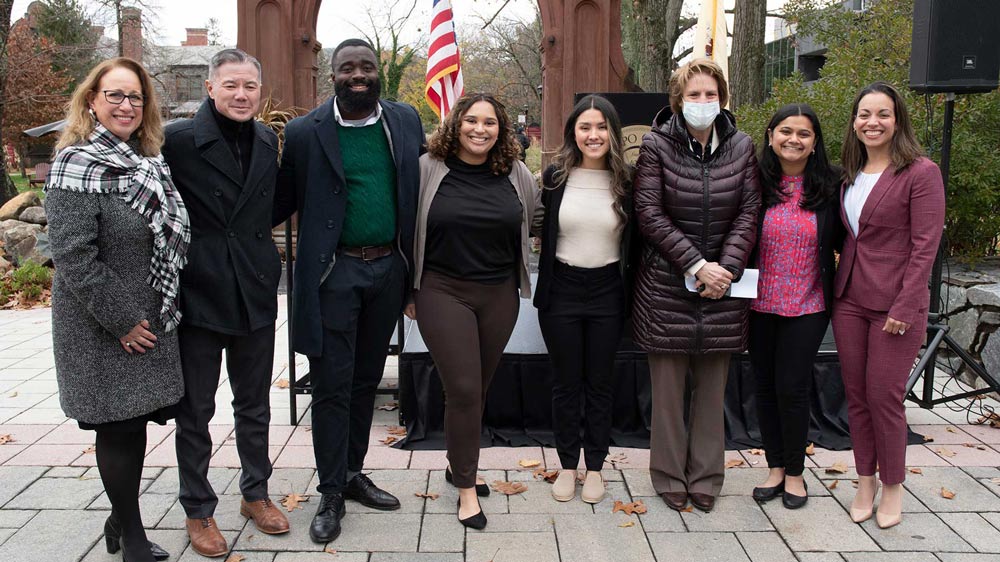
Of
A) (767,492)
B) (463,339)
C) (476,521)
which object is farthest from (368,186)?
(767,492)

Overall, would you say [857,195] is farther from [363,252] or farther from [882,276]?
[363,252]

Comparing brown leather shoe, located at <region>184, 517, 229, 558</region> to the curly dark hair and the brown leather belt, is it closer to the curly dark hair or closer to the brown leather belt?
the brown leather belt

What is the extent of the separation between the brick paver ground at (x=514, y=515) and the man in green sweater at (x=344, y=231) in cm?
40

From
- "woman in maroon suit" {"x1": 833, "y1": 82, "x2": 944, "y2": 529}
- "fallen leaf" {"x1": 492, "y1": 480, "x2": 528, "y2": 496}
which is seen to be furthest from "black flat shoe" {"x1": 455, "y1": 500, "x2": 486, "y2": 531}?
"woman in maroon suit" {"x1": 833, "y1": 82, "x2": 944, "y2": 529}

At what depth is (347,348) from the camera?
340cm

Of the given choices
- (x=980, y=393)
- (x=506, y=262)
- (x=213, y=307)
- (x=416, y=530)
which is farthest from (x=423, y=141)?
(x=980, y=393)

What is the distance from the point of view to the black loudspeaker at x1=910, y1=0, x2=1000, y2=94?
15.4 ft

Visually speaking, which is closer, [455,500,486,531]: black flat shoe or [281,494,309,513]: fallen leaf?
[455,500,486,531]: black flat shoe

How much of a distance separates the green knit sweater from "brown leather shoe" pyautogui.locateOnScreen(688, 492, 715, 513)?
1.79 meters

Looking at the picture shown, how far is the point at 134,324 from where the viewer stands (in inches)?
111

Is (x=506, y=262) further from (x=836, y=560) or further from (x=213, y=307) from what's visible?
(x=836, y=560)

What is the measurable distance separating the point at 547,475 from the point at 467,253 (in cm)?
127

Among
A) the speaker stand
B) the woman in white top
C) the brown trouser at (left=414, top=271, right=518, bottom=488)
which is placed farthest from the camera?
the speaker stand

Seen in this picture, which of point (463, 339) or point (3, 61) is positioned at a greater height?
point (3, 61)
